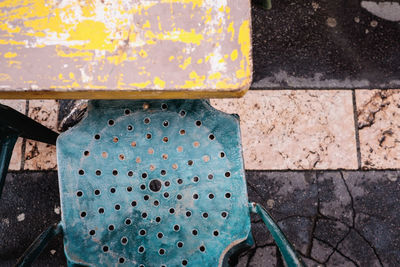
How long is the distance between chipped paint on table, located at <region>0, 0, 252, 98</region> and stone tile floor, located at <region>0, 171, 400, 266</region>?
1.19m

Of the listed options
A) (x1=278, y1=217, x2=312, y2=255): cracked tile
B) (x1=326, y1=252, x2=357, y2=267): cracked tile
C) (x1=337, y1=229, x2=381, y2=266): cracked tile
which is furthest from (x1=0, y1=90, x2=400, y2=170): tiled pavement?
(x1=326, y1=252, x2=357, y2=267): cracked tile

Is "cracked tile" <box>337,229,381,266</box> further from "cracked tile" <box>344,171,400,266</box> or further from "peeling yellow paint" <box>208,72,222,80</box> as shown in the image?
"peeling yellow paint" <box>208,72,222,80</box>

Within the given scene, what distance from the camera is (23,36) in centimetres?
100

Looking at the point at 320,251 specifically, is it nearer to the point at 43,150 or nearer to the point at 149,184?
the point at 149,184

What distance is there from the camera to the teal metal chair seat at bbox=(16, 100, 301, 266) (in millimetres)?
1288

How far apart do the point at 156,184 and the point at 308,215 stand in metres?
1.08

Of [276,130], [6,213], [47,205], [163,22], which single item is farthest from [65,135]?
[276,130]

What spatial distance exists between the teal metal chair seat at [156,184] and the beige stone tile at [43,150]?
2.75 feet

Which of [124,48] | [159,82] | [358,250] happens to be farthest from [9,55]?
[358,250]

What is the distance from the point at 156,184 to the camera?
137 cm

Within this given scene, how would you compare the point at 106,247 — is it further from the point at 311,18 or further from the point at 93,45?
the point at 311,18

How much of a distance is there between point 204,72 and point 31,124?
0.97 meters

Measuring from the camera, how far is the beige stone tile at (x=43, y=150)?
207 cm

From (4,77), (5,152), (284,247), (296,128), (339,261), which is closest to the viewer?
(4,77)
